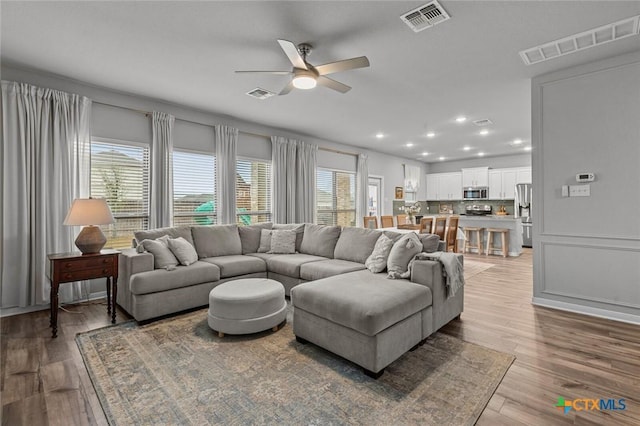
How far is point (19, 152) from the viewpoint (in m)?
3.43

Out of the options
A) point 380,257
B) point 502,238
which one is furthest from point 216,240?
point 502,238

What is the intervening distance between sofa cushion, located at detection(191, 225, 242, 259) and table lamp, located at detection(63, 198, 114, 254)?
1.13m

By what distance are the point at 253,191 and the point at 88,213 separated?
→ 9.60 ft

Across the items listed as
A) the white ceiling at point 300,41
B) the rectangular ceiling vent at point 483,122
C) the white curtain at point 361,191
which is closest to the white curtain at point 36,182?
the white ceiling at point 300,41

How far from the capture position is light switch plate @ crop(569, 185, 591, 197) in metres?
3.35

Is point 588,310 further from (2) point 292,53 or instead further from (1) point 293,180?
(1) point 293,180

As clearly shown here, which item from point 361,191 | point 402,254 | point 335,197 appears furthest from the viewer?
point 361,191

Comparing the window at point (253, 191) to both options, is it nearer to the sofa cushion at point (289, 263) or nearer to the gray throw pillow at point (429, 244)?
the sofa cushion at point (289, 263)

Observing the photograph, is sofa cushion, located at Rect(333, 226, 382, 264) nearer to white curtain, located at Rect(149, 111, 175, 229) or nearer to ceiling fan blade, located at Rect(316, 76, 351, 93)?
ceiling fan blade, located at Rect(316, 76, 351, 93)

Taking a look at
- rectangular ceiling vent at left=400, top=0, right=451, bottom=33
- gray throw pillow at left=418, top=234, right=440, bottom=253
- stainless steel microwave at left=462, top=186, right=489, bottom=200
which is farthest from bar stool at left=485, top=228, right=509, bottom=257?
rectangular ceiling vent at left=400, top=0, right=451, bottom=33

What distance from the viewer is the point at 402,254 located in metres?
3.01

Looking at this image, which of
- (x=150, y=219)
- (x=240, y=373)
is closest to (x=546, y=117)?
(x=240, y=373)

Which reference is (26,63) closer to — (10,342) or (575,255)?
(10,342)

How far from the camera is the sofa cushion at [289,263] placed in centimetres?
389
